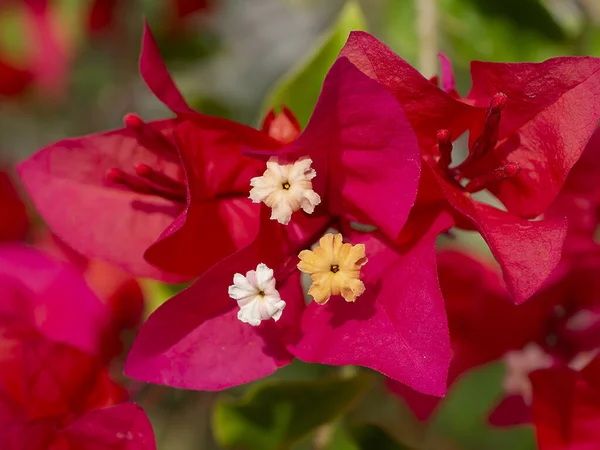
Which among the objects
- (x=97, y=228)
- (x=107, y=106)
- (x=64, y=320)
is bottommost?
(x=107, y=106)

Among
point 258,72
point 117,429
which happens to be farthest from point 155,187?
point 258,72

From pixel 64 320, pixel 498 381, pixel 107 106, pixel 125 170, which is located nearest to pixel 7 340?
pixel 64 320

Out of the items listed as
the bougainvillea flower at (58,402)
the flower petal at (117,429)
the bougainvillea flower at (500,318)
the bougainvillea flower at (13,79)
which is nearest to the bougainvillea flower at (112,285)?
the bougainvillea flower at (58,402)

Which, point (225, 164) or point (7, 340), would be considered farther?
point (7, 340)

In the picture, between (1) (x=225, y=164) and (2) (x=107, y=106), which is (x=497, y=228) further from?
(2) (x=107, y=106)

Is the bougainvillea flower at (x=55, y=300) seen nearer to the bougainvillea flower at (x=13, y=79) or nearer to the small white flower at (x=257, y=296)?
the small white flower at (x=257, y=296)

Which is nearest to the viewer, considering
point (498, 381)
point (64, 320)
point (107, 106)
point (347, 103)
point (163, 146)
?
point (347, 103)

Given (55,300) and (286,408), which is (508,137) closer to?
(286,408)

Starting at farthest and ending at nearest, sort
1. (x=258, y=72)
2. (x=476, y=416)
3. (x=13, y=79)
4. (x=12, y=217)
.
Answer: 1. (x=258, y=72)
2. (x=13, y=79)
3. (x=476, y=416)
4. (x=12, y=217)


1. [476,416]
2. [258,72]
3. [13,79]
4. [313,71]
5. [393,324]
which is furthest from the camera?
[258,72]
